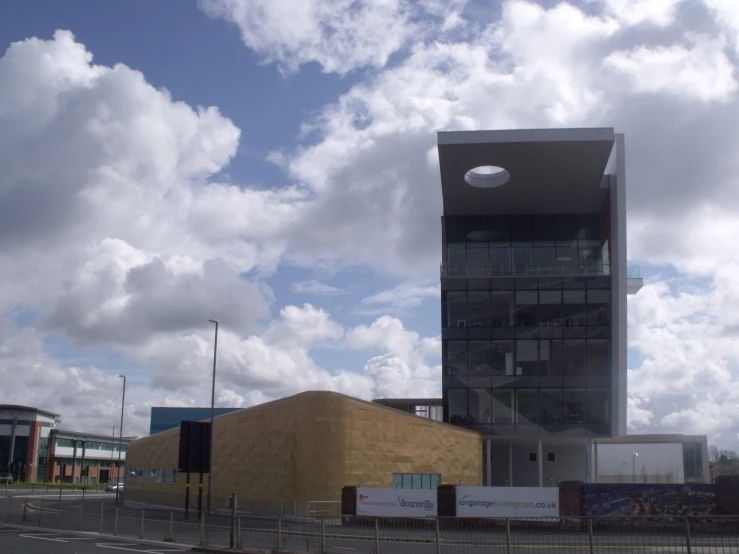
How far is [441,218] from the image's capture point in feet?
178

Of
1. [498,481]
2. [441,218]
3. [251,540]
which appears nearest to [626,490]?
[251,540]

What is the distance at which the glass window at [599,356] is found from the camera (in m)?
48.2

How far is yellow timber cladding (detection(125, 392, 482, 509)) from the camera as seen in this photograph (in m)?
36.0

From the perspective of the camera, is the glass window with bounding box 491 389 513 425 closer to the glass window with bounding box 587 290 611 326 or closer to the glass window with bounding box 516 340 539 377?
the glass window with bounding box 516 340 539 377

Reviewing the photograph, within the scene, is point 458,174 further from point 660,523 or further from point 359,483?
point 660,523

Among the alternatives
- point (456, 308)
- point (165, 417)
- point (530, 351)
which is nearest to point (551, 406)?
point (530, 351)

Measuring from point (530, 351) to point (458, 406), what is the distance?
5450mm

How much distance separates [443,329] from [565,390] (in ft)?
26.5

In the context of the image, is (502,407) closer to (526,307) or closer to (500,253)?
(526,307)

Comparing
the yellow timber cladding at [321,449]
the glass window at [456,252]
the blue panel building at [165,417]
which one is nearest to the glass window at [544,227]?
the glass window at [456,252]

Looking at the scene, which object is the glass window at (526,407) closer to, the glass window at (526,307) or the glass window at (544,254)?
the glass window at (526,307)

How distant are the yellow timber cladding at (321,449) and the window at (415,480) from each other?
0.26m

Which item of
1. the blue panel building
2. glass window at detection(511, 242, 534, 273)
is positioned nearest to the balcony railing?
glass window at detection(511, 242, 534, 273)

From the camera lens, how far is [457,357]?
49.2 m
